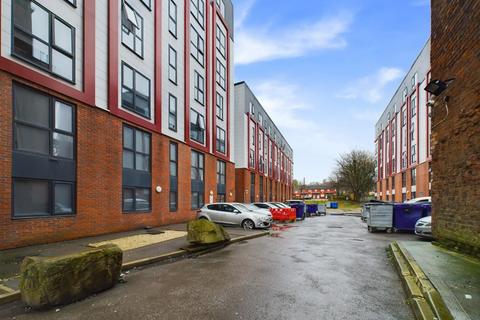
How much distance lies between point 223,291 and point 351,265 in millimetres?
3936

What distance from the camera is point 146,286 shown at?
605 cm

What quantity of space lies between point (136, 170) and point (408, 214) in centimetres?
1358

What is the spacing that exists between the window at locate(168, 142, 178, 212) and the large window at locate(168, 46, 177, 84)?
4184mm

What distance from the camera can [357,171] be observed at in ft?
224

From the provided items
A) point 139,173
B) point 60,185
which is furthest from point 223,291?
point 139,173

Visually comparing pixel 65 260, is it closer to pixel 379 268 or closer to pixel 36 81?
pixel 379 268

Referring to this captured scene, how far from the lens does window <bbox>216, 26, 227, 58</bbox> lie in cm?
2807

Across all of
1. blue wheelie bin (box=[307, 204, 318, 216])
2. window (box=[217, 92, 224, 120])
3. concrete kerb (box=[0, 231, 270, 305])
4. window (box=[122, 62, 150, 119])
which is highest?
window (box=[217, 92, 224, 120])

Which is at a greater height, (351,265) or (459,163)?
(459,163)

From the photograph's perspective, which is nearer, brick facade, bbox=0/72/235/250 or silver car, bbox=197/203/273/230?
brick facade, bbox=0/72/235/250

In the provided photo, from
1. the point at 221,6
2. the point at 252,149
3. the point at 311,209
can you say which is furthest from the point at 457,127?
the point at 252,149

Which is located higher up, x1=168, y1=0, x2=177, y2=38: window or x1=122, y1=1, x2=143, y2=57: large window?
x1=168, y1=0, x2=177, y2=38: window

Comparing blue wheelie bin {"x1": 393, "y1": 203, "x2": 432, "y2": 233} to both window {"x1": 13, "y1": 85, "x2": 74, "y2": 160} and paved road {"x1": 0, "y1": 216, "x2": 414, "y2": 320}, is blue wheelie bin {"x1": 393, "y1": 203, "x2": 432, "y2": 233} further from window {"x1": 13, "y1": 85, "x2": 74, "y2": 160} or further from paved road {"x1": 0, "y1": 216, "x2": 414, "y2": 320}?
window {"x1": 13, "y1": 85, "x2": 74, "y2": 160}

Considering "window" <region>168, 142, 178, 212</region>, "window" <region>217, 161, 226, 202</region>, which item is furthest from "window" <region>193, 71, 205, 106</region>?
"window" <region>217, 161, 226, 202</region>
